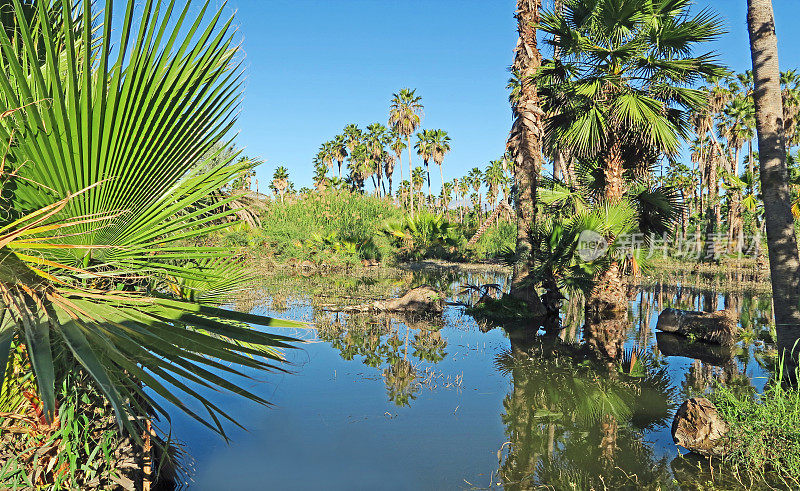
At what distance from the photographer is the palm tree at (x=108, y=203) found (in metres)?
1.67

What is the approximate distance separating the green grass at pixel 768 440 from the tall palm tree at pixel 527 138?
699 centimetres

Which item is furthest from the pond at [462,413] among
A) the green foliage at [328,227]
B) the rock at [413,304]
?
the green foliage at [328,227]

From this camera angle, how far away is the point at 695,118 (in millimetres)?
37938

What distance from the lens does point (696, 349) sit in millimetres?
8578

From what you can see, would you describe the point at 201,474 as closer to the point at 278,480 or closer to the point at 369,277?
the point at 278,480

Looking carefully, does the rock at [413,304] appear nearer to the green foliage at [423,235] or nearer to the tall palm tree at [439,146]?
the green foliage at [423,235]

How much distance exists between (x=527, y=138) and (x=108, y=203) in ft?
32.6

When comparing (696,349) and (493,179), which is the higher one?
(493,179)

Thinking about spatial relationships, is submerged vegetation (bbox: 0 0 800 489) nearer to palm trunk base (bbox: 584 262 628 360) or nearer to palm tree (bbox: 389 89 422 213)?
palm trunk base (bbox: 584 262 628 360)

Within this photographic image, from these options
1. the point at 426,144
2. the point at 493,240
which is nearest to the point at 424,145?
the point at 426,144

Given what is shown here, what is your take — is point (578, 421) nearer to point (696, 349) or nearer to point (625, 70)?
point (696, 349)

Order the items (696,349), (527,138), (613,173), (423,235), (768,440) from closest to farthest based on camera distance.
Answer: (768,440) < (696,349) < (613,173) < (527,138) < (423,235)

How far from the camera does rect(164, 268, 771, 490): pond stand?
13.6 ft

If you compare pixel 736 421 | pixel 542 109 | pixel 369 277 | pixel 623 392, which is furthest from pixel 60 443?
pixel 369 277
